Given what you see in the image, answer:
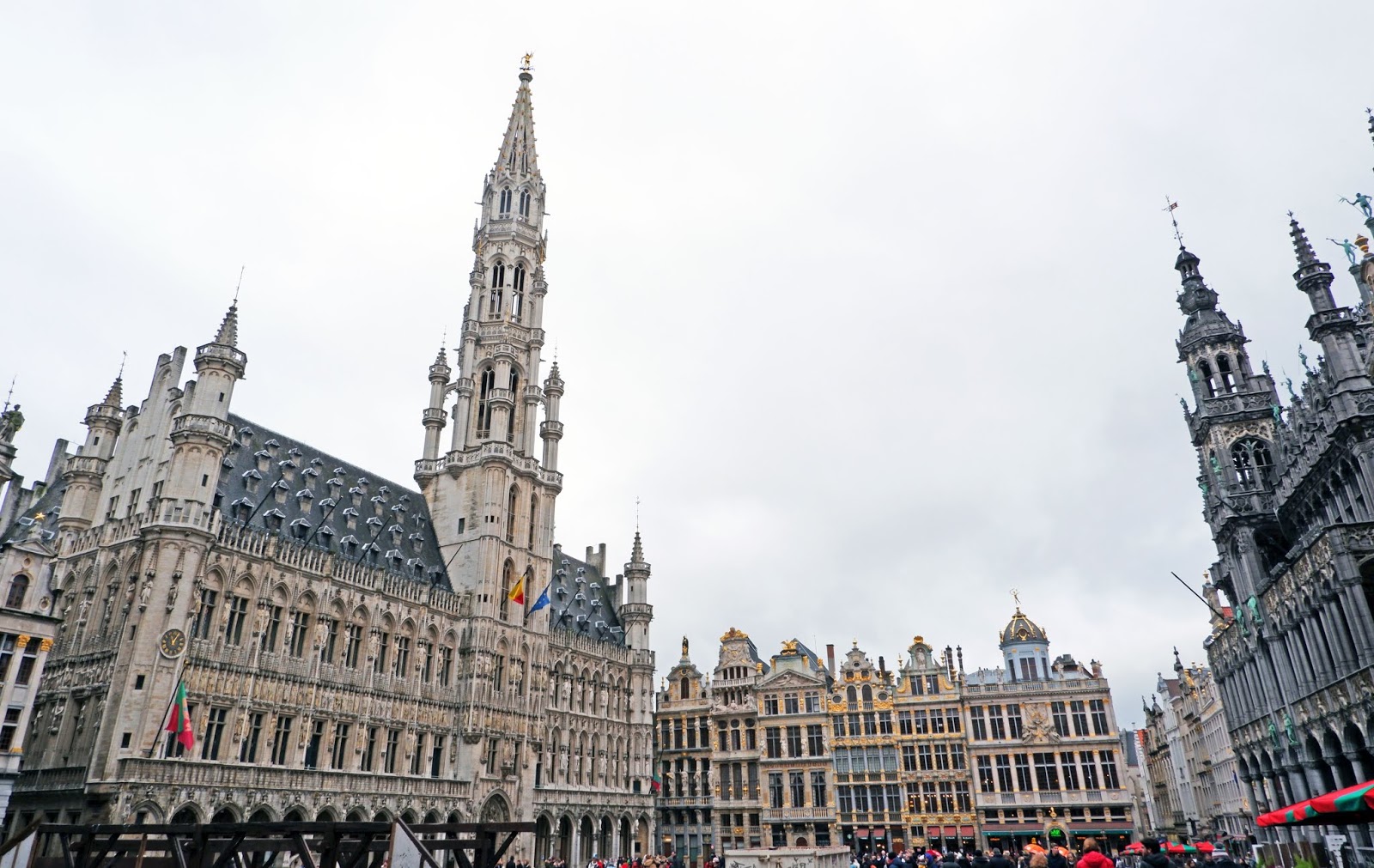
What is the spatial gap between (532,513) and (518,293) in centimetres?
1853

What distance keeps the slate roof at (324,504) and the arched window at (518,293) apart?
55.8 ft

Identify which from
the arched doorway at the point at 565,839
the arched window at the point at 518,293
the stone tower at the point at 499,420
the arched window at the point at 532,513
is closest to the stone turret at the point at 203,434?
the stone tower at the point at 499,420

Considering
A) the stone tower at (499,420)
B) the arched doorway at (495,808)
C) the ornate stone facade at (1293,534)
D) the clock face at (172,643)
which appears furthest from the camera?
the stone tower at (499,420)

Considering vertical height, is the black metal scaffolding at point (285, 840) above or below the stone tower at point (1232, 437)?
below

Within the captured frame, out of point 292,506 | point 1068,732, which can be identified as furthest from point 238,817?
point 1068,732

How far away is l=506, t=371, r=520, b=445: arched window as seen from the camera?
60.5 m

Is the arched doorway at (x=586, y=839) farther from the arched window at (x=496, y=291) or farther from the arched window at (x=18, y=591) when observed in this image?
the arched window at (x=496, y=291)

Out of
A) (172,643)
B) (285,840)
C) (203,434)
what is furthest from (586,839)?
(285,840)

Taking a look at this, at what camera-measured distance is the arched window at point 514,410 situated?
6050 cm

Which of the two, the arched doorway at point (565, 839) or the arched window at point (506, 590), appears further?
the arched doorway at point (565, 839)

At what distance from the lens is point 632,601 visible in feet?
230

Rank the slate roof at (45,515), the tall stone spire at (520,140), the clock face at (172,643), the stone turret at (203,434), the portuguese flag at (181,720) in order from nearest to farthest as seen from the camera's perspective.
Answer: the portuguese flag at (181,720) < the clock face at (172,643) < the stone turret at (203,434) < the slate roof at (45,515) < the tall stone spire at (520,140)

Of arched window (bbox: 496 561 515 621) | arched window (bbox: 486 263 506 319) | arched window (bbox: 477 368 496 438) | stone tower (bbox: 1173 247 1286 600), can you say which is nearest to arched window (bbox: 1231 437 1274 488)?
stone tower (bbox: 1173 247 1286 600)

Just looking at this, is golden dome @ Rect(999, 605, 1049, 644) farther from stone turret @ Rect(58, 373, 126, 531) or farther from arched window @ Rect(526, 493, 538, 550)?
stone turret @ Rect(58, 373, 126, 531)
